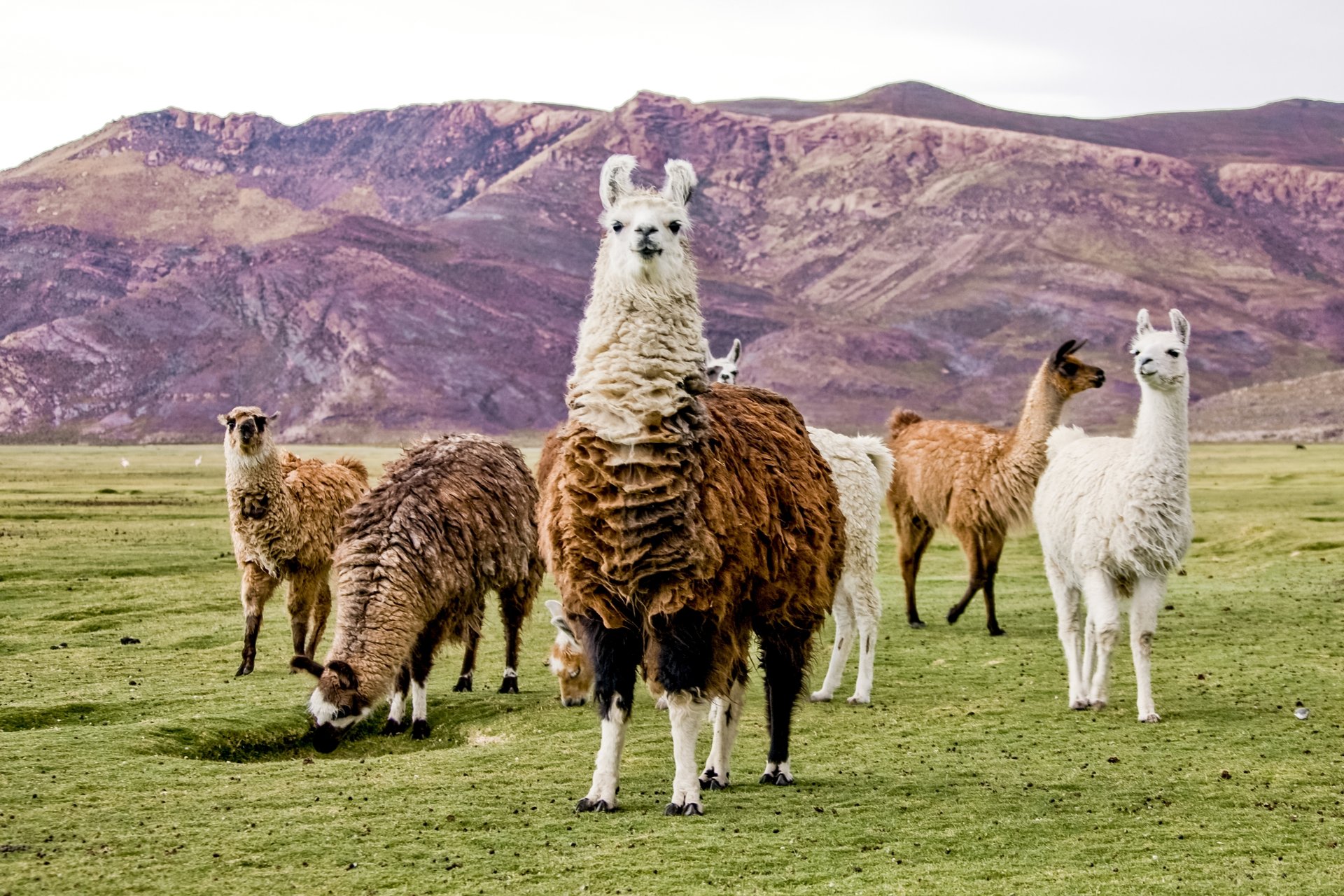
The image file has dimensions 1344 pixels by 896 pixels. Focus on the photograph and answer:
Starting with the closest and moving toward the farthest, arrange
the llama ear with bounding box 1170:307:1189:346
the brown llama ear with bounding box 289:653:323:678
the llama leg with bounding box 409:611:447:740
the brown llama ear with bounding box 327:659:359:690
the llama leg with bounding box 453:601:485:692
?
the brown llama ear with bounding box 289:653:323:678, the brown llama ear with bounding box 327:659:359:690, the llama leg with bounding box 409:611:447:740, the llama ear with bounding box 1170:307:1189:346, the llama leg with bounding box 453:601:485:692

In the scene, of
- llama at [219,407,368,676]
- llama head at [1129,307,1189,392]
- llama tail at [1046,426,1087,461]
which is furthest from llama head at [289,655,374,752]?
llama tail at [1046,426,1087,461]

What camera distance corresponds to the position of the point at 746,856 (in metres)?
6.78

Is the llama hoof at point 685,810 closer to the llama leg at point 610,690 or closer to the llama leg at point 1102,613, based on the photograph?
the llama leg at point 610,690

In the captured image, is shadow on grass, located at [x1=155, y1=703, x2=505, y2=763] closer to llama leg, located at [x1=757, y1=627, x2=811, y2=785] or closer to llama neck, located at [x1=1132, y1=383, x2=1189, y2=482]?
llama leg, located at [x1=757, y1=627, x2=811, y2=785]

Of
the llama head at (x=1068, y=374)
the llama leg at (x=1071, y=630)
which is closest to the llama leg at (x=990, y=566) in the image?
the llama head at (x=1068, y=374)

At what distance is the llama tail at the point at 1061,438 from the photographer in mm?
12461

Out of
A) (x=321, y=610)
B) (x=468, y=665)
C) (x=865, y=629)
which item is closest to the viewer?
(x=865, y=629)

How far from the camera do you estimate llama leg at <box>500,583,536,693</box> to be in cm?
1236

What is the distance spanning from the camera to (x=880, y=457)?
12438 mm

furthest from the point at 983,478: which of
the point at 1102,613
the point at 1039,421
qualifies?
the point at 1102,613

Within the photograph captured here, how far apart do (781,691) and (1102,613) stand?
3400 millimetres

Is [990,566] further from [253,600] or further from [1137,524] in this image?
[253,600]

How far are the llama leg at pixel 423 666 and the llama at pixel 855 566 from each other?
1083mm

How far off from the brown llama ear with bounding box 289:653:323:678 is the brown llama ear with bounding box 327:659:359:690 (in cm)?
7
